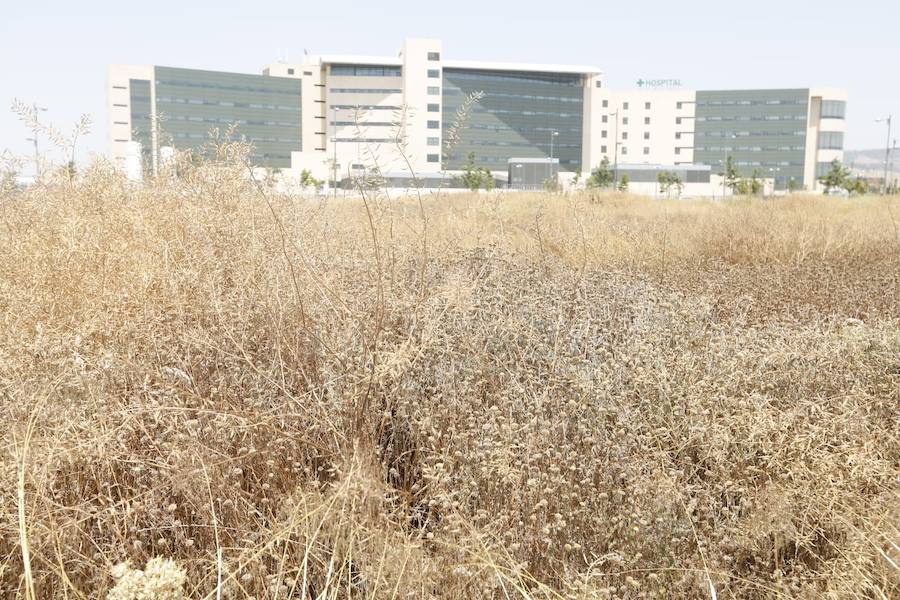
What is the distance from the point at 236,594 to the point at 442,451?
3.10ft

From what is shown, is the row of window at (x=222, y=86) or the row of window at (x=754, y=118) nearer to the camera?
the row of window at (x=222, y=86)

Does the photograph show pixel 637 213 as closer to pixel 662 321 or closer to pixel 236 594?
pixel 662 321

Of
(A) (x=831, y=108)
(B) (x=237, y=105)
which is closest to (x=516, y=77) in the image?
(B) (x=237, y=105)

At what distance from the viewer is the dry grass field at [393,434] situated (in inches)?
82.7

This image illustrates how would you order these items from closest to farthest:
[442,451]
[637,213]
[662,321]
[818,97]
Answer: [442,451] < [662,321] < [637,213] < [818,97]

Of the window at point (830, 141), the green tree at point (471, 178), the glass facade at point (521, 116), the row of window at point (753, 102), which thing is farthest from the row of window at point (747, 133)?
the green tree at point (471, 178)

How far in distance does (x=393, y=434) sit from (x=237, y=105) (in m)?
93.3

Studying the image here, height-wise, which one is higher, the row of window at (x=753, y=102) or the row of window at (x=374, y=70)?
the row of window at (x=374, y=70)

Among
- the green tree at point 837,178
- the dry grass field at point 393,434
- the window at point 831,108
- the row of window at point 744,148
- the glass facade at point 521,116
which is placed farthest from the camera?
the row of window at point 744,148

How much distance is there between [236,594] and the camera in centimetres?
201

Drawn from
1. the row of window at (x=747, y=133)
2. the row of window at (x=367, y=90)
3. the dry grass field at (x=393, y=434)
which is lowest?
the dry grass field at (x=393, y=434)

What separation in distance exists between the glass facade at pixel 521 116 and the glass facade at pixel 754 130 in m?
18.2

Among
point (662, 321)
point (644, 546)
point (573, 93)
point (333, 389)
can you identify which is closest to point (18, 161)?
point (333, 389)

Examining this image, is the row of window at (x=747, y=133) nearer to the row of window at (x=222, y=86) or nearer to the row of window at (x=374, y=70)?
the row of window at (x=374, y=70)
